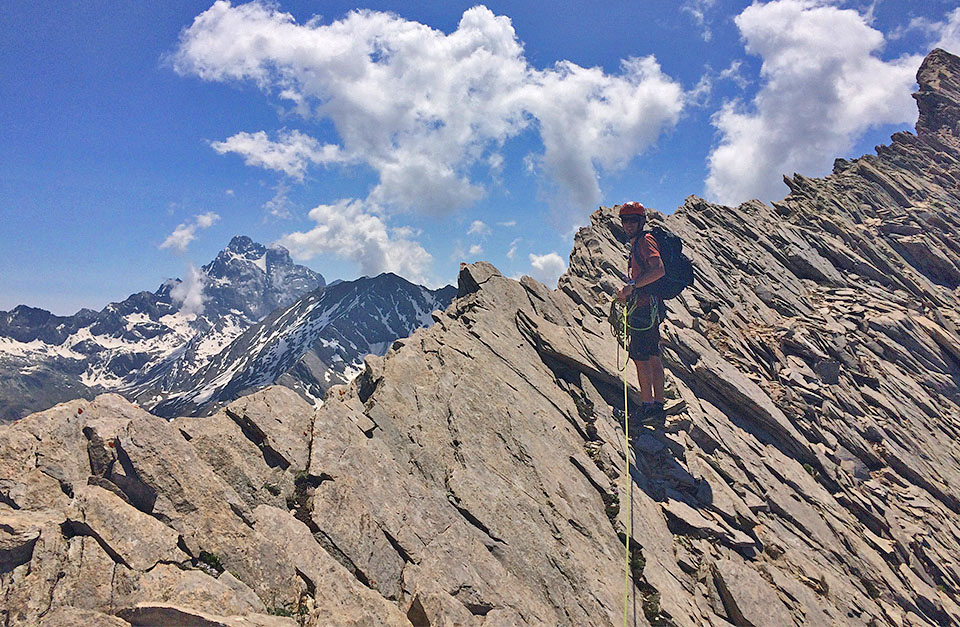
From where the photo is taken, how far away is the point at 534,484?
1622 cm

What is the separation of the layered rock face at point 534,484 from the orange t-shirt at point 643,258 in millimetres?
3980

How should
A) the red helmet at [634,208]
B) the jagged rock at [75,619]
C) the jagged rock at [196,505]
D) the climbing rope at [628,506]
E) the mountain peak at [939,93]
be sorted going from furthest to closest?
the mountain peak at [939,93], the red helmet at [634,208], the climbing rope at [628,506], the jagged rock at [196,505], the jagged rock at [75,619]

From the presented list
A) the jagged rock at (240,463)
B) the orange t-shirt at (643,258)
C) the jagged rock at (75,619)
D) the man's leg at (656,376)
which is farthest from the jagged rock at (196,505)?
the orange t-shirt at (643,258)

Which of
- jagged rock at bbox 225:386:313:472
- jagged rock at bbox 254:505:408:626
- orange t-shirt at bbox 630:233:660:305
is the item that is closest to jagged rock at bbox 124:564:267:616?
jagged rock at bbox 254:505:408:626

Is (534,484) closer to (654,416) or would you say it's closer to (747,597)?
(747,597)

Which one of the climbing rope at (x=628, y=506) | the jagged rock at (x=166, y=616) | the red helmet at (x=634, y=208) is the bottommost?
the climbing rope at (x=628, y=506)

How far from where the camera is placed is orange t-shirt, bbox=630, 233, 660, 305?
21188mm

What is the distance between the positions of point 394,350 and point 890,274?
4839 centimetres

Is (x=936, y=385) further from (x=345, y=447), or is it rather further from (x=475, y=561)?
(x=345, y=447)

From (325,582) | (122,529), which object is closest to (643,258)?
(325,582)

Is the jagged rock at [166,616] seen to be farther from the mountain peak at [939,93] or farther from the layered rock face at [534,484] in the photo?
the mountain peak at [939,93]

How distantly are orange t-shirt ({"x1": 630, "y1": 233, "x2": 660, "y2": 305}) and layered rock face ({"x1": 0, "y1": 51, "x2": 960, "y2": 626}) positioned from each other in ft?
13.1

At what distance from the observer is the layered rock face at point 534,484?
33.2ft

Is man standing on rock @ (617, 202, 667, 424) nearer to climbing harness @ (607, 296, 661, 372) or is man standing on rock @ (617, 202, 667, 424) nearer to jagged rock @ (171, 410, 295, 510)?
climbing harness @ (607, 296, 661, 372)
